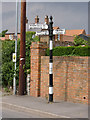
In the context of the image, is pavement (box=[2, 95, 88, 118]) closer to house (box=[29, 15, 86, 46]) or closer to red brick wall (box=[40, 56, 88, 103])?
red brick wall (box=[40, 56, 88, 103])

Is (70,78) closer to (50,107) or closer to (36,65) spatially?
(50,107)

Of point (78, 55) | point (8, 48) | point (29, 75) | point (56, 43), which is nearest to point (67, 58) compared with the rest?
point (78, 55)

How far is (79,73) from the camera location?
10.1 m

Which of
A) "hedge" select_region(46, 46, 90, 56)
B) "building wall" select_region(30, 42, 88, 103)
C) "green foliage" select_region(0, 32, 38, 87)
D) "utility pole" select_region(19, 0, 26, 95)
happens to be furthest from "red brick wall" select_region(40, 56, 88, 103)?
"green foliage" select_region(0, 32, 38, 87)

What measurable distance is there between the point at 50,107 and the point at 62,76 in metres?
1.92

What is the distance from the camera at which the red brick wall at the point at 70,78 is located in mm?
9938

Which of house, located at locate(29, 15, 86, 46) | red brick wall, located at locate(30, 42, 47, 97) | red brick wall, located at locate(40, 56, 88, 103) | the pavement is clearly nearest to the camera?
the pavement

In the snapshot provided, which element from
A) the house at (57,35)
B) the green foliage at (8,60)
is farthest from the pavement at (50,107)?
the house at (57,35)

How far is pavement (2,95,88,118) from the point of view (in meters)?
8.03

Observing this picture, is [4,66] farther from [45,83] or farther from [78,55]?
[78,55]

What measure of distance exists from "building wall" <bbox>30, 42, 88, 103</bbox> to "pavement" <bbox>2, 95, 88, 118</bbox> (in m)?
0.49

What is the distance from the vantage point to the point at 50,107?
9.26 metres

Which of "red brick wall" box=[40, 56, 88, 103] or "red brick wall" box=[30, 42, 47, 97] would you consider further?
"red brick wall" box=[30, 42, 47, 97]

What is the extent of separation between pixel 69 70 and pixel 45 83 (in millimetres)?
1637
